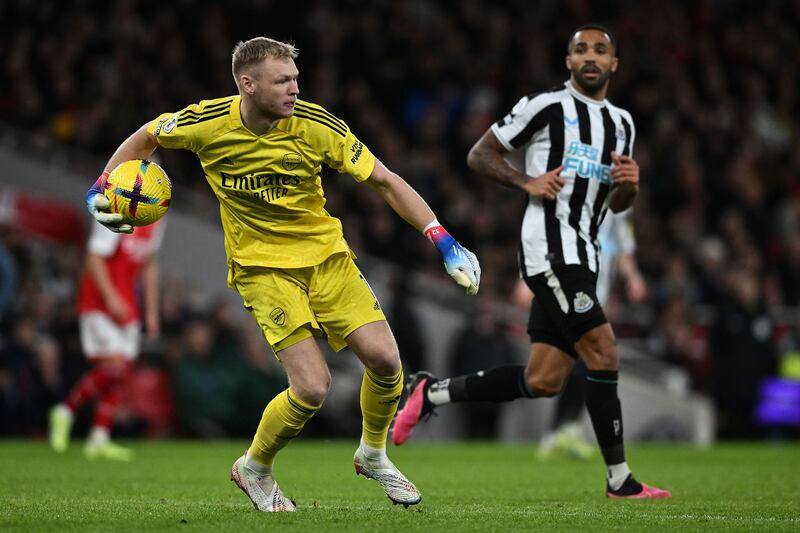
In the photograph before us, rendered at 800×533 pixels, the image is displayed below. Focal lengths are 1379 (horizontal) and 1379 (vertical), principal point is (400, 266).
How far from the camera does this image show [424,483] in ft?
27.3

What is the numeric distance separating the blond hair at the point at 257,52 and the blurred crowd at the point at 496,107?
8.47m

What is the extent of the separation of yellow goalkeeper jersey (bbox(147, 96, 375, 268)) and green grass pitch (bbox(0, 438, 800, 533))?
1.21 meters

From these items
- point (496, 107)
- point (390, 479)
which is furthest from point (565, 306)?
point (496, 107)

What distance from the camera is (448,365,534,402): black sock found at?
764 centimetres

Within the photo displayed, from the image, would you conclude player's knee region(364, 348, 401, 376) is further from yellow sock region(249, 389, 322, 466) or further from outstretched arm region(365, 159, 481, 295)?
outstretched arm region(365, 159, 481, 295)

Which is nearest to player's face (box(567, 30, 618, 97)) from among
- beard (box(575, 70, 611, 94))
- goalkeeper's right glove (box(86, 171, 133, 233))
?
beard (box(575, 70, 611, 94))

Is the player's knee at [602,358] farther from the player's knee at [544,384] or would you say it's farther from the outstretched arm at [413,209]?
the outstretched arm at [413,209]

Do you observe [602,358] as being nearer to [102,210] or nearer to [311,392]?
[311,392]

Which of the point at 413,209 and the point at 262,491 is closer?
the point at 413,209

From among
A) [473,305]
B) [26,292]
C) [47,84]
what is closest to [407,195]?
[26,292]

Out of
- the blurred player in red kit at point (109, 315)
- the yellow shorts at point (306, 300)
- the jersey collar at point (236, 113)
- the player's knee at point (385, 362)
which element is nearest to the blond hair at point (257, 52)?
the jersey collar at point (236, 113)

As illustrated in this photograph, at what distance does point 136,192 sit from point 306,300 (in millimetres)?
903

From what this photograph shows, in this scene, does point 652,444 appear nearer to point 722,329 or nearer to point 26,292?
point 722,329

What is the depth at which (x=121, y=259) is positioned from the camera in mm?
11242
